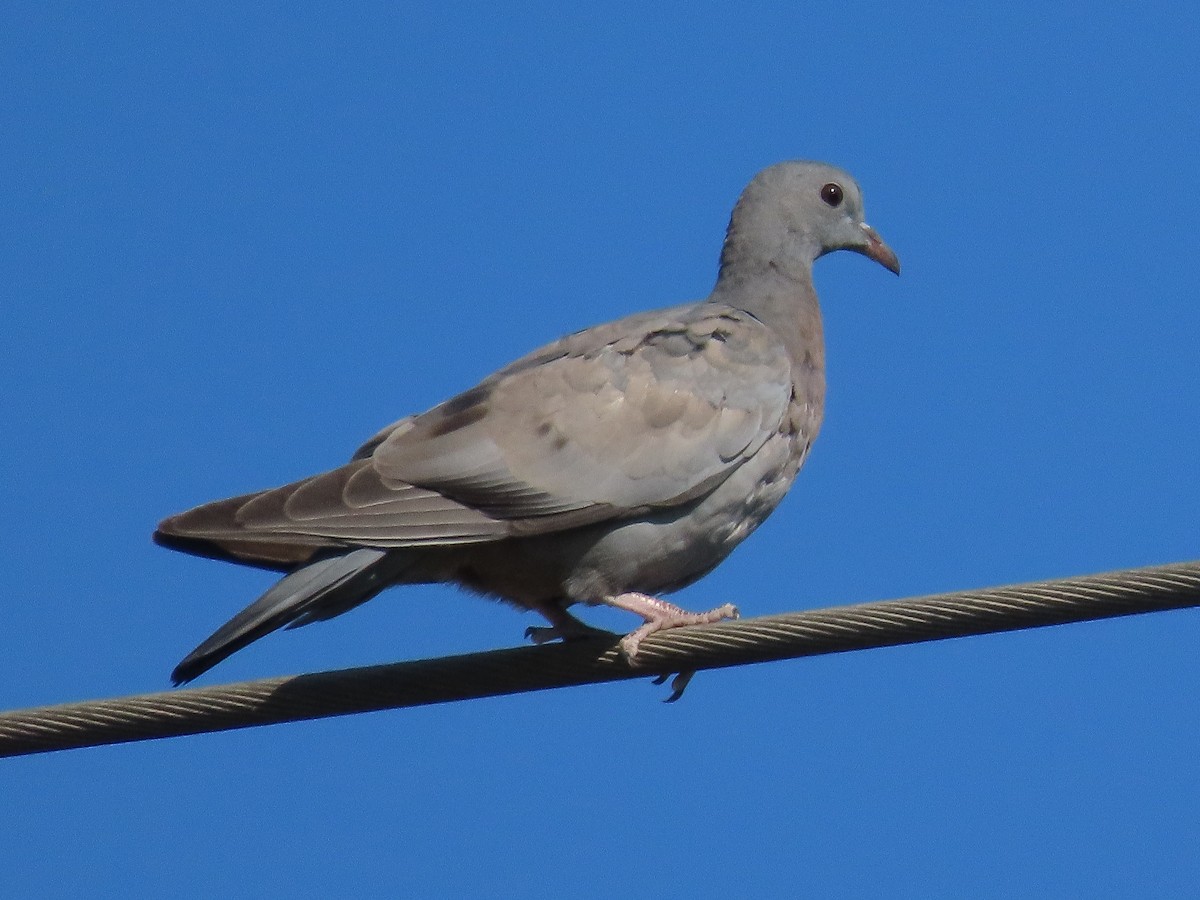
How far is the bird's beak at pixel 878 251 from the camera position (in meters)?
8.09

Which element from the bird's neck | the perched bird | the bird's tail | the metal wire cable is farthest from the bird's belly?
the metal wire cable

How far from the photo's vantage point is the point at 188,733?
4641 mm

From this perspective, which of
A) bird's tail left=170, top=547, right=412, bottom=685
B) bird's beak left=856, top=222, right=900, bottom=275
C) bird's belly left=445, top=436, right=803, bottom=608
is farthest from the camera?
bird's beak left=856, top=222, right=900, bottom=275

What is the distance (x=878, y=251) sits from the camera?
26.5ft

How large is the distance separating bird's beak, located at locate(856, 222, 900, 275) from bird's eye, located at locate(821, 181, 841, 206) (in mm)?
191

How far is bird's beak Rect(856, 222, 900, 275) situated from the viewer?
318 inches

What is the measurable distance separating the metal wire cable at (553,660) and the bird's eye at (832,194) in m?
3.37

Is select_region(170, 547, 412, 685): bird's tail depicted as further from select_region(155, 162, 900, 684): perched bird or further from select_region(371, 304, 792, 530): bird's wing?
select_region(371, 304, 792, 530): bird's wing

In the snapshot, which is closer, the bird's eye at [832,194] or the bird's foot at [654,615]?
the bird's foot at [654,615]

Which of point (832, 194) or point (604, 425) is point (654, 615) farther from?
point (832, 194)

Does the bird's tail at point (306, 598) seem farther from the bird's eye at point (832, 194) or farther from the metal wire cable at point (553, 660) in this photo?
the bird's eye at point (832, 194)

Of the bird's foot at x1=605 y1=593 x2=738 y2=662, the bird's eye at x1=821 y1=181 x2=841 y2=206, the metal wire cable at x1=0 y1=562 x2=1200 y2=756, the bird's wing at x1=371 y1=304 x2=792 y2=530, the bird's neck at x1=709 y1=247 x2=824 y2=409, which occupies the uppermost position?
the bird's eye at x1=821 y1=181 x2=841 y2=206

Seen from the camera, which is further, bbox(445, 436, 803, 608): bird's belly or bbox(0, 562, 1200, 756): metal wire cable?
bbox(445, 436, 803, 608): bird's belly

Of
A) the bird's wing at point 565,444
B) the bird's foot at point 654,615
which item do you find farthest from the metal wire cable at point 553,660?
the bird's wing at point 565,444
